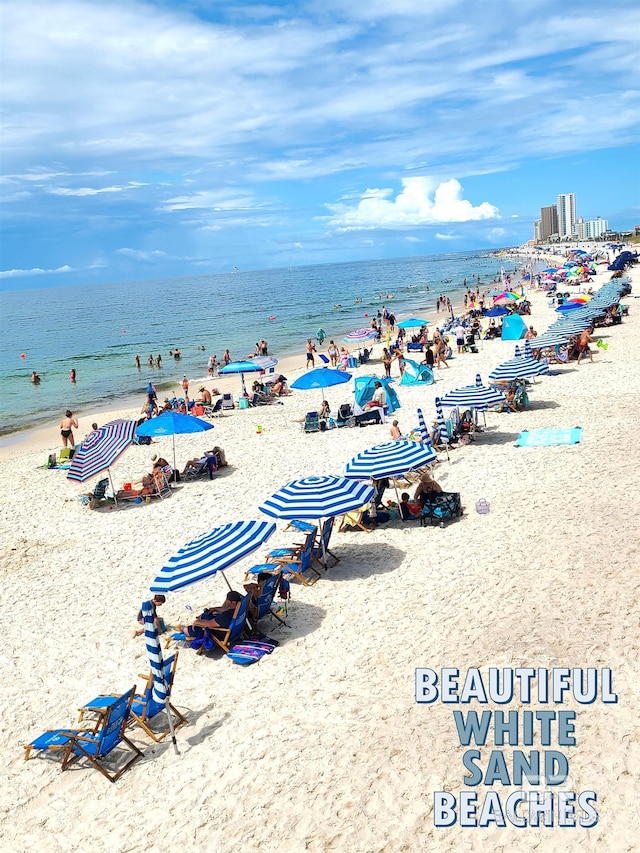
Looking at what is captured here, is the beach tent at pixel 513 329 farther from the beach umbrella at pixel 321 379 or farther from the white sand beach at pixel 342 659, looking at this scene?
the white sand beach at pixel 342 659

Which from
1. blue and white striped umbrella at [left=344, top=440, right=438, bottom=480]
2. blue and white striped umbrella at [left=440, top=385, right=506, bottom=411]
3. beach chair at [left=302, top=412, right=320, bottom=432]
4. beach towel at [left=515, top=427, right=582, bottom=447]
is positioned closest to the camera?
blue and white striped umbrella at [left=344, top=440, right=438, bottom=480]

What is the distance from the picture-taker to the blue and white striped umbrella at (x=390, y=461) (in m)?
10.4

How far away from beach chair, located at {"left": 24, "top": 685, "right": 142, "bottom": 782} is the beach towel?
32.6 feet

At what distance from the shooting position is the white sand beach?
5.29 m

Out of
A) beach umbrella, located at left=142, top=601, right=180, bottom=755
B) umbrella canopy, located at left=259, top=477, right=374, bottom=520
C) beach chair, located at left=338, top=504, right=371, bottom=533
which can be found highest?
umbrella canopy, located at left=259, top=477, right=374, bottom=520

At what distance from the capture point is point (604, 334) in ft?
89.2

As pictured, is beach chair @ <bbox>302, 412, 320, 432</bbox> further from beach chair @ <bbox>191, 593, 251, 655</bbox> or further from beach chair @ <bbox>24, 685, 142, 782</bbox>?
beach chair @ <bbox>24, 685, 142, 782</bbox>

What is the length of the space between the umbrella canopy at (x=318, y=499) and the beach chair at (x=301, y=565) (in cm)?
67

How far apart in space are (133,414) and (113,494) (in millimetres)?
12558

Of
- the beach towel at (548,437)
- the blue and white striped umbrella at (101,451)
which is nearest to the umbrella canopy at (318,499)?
the beach towel at (548,437)

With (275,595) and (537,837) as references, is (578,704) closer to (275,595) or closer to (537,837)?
(537,837)

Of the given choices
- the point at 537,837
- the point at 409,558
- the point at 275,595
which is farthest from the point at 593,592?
the point at 275,595

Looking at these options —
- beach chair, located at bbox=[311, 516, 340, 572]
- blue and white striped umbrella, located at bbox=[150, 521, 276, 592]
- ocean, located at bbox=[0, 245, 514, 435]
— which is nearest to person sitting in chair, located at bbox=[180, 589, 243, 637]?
blue and white striped umbrella, located at bbox=[150, 521, 276, 592]

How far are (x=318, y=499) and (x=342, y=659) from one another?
247cm
